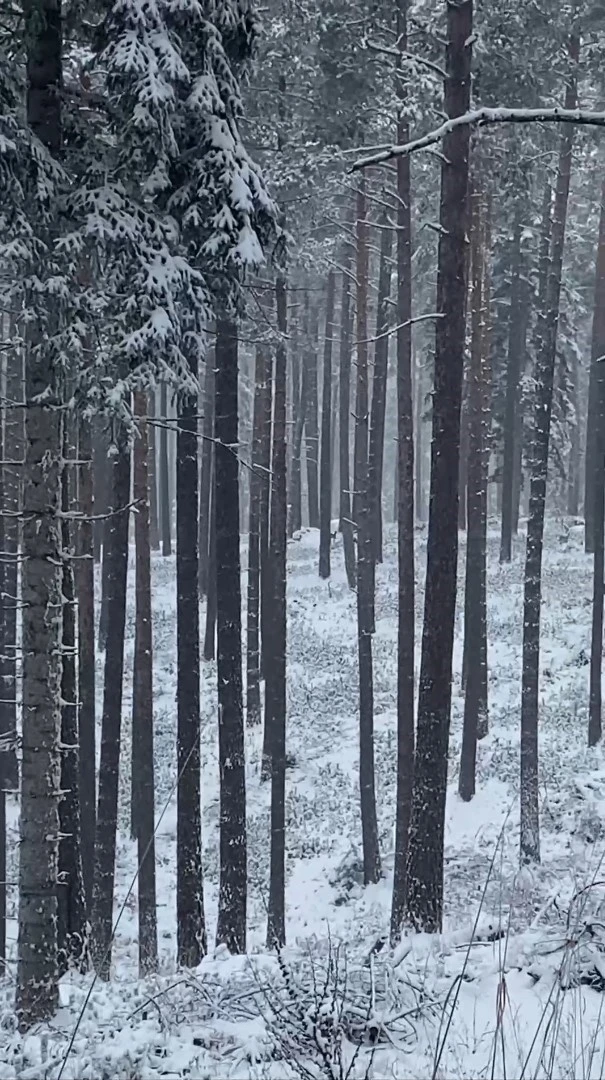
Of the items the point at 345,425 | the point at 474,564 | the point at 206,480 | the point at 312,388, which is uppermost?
the point at 312,388

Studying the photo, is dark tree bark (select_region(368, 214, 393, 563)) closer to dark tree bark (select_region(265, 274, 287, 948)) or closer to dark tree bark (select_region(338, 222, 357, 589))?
dark tree bark (select_region(265, 274, 287, 948))

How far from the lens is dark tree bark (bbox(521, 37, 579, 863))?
1543 centimetres

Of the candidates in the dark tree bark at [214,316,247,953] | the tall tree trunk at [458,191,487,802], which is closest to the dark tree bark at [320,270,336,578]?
the tall tree trunk at [458,191,487,802]

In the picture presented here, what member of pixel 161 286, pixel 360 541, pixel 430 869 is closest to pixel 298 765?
pixel 360 541

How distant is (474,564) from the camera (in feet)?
59.2

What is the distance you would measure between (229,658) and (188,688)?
691mm

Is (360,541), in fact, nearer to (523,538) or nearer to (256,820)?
(256,820)

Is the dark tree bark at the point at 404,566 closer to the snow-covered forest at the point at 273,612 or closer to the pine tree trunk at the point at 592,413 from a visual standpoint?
the snow-covered forest at the point at 273,612

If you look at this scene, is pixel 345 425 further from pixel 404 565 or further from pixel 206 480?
pixel 404 565

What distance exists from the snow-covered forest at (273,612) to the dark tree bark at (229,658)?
0.04 meters

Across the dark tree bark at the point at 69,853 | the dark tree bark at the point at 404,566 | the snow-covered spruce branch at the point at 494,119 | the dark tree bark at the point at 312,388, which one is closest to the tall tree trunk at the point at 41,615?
the dark tree bark at the point at 69,853

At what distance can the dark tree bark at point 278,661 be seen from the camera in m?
14.4

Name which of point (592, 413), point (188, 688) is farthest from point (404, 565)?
point (592, 413)

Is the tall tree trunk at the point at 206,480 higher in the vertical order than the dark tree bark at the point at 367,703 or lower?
higher
